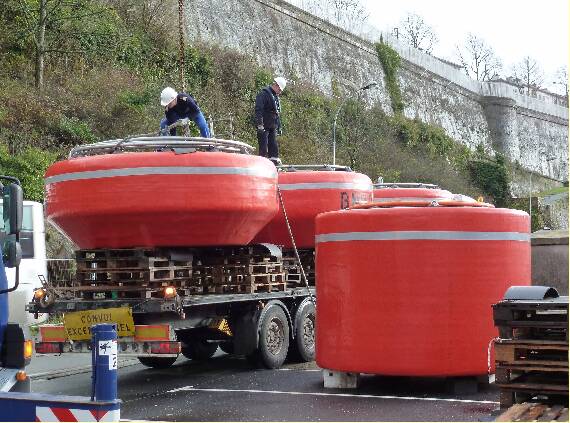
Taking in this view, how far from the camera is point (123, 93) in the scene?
2788 centimetres

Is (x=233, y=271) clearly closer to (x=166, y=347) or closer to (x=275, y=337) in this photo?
(x=275, y=337)

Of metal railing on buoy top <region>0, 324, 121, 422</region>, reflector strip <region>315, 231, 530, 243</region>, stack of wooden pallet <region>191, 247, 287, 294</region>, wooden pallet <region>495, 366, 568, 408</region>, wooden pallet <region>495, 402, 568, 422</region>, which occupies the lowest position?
wooden pallet <region>495, 402, 568, 422</region>

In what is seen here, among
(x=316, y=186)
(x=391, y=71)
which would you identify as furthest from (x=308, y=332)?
(x=391, y=71)

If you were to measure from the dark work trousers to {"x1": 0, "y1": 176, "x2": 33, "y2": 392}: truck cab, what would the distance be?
25.5ft

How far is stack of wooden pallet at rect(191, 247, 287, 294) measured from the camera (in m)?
10.8

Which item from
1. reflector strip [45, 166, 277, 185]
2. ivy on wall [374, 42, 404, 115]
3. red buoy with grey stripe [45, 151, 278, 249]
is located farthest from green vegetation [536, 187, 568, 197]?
reflector strip [45, 166, 277, 185]

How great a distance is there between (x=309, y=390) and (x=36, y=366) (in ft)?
16.2

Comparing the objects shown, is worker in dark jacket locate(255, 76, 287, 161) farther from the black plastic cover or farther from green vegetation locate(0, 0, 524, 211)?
the black plastic cover

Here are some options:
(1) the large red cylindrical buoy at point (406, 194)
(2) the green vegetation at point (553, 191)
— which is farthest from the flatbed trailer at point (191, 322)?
(2) the green vegetation at point (553, 191)

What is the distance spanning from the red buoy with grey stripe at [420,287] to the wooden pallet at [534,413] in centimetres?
289

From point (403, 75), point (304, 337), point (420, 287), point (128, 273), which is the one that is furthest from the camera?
point (403, 75)

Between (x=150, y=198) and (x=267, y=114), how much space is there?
4667 mm

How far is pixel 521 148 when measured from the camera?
70.6m

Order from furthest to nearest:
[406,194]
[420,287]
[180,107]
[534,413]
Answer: [406,194] → [180,107] → [420,287] → [534,413]
